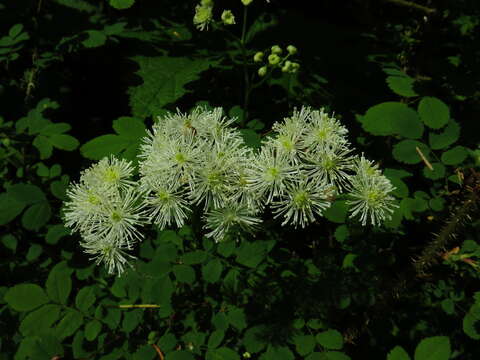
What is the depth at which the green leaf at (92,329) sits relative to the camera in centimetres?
185

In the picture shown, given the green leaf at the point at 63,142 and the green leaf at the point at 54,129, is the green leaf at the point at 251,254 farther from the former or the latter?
the green leaf at the point at 54,129

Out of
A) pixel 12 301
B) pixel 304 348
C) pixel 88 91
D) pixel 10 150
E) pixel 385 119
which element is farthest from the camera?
pixel 88 91

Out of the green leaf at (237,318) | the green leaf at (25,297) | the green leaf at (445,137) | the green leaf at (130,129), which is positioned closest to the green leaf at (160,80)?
the green leaf at (130,129)

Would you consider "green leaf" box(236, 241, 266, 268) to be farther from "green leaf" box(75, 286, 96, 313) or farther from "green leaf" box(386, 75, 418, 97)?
"green leaf" box(386, 75, 418, 97)

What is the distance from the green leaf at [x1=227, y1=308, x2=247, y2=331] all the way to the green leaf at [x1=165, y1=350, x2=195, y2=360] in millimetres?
271

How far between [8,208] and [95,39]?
51.9 inches

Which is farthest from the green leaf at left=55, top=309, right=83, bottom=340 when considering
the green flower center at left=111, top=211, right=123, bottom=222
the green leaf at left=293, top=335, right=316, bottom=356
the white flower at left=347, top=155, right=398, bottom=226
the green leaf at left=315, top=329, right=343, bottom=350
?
the white flower at left=347, top=155, right=398, bottom=226

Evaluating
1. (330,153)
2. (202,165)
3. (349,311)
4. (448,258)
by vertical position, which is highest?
(330,153)

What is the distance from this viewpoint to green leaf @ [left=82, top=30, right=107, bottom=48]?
265 cm

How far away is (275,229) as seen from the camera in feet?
8.53

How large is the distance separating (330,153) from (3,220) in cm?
189

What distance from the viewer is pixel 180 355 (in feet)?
5.67

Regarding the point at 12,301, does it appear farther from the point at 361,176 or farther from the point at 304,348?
the point at 361,176

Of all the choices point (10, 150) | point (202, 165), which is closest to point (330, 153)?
point (202, 165)
